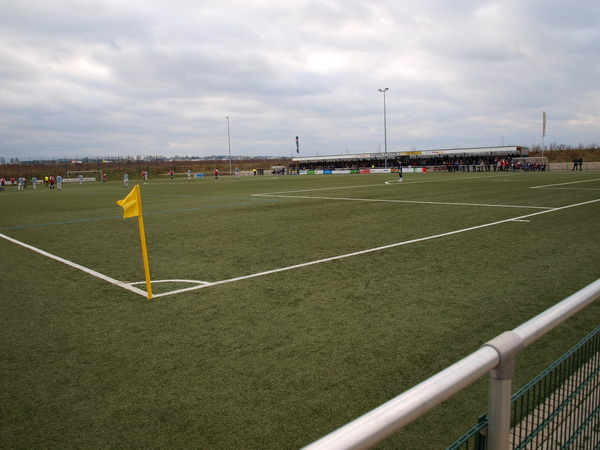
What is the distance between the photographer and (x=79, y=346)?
5.05m

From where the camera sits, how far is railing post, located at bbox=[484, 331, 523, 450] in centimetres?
166

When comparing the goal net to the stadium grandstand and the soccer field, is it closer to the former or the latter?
the stadium grandstand

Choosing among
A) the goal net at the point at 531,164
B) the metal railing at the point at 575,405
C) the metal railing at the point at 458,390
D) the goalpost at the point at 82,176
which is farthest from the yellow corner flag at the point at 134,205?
the goalpost at the point at 82,176

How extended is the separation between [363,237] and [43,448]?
30.1 feet

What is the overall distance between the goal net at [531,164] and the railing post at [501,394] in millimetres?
58808

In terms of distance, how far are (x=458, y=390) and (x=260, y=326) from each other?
165 inches

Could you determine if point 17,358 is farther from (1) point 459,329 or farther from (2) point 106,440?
(1) point 459,329

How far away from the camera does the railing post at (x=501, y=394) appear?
5.45 ft

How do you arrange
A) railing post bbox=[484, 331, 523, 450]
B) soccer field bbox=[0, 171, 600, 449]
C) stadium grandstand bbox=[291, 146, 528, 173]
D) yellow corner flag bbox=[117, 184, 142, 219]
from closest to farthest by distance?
railing post bbox=[484, 331, 523, 450], soccer field bbox=[0, 171, 600, 449], yellow corner flag bbox=[117, 184, 142, 219], stadium grandstand bbox=[291, 146, 528, 173]

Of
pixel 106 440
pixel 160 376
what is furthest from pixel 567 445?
pixel 160 376

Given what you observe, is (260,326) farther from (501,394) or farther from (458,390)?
(458,390)

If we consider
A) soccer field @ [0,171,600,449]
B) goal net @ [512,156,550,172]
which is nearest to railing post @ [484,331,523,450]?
soccer field @ [0,171,600,449]

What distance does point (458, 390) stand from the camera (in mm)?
1484

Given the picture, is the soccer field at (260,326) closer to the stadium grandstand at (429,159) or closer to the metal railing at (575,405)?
the metal railing at (575,405)
